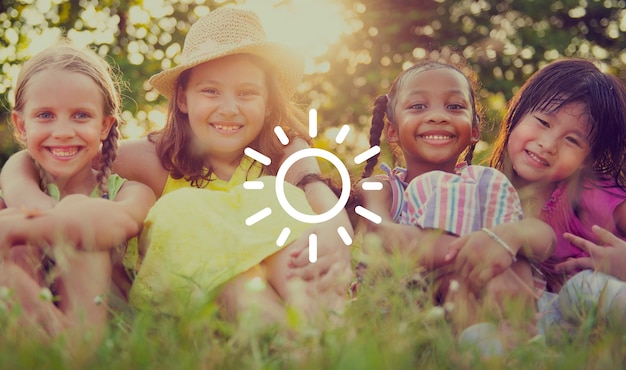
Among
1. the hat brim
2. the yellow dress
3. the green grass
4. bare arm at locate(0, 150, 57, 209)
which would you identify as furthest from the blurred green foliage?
the green grass

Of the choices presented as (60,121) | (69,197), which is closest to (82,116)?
(60,121)

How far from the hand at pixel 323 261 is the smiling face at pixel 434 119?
730 mm

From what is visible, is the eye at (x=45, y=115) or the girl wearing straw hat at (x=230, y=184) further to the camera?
the eye at (x=45, y=115)

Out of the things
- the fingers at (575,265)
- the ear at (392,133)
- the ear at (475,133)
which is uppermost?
the ear at (392,133)

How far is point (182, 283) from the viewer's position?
215 centimetres

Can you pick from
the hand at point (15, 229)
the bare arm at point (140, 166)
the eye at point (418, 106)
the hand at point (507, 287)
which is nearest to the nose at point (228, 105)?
the bare arm at point (140, 166)

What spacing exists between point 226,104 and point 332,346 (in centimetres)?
171

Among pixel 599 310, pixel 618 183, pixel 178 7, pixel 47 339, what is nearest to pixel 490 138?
pixel 178 7

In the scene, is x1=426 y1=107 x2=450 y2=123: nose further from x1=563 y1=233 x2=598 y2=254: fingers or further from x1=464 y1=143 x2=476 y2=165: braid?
x1=563 y1=233 x2=598 y2=254: fingers

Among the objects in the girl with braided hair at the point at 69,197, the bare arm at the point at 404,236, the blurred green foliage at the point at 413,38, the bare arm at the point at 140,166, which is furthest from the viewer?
the blurred green foliage at the point at 413,38

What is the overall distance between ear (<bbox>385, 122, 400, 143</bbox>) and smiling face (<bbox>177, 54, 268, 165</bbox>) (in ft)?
1.85

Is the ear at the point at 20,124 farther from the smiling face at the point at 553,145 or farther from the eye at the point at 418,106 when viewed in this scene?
the smiling face at the point at 553,145

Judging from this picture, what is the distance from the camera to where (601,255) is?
2541 millimetres

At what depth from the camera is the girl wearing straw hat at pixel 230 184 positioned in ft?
7.43
